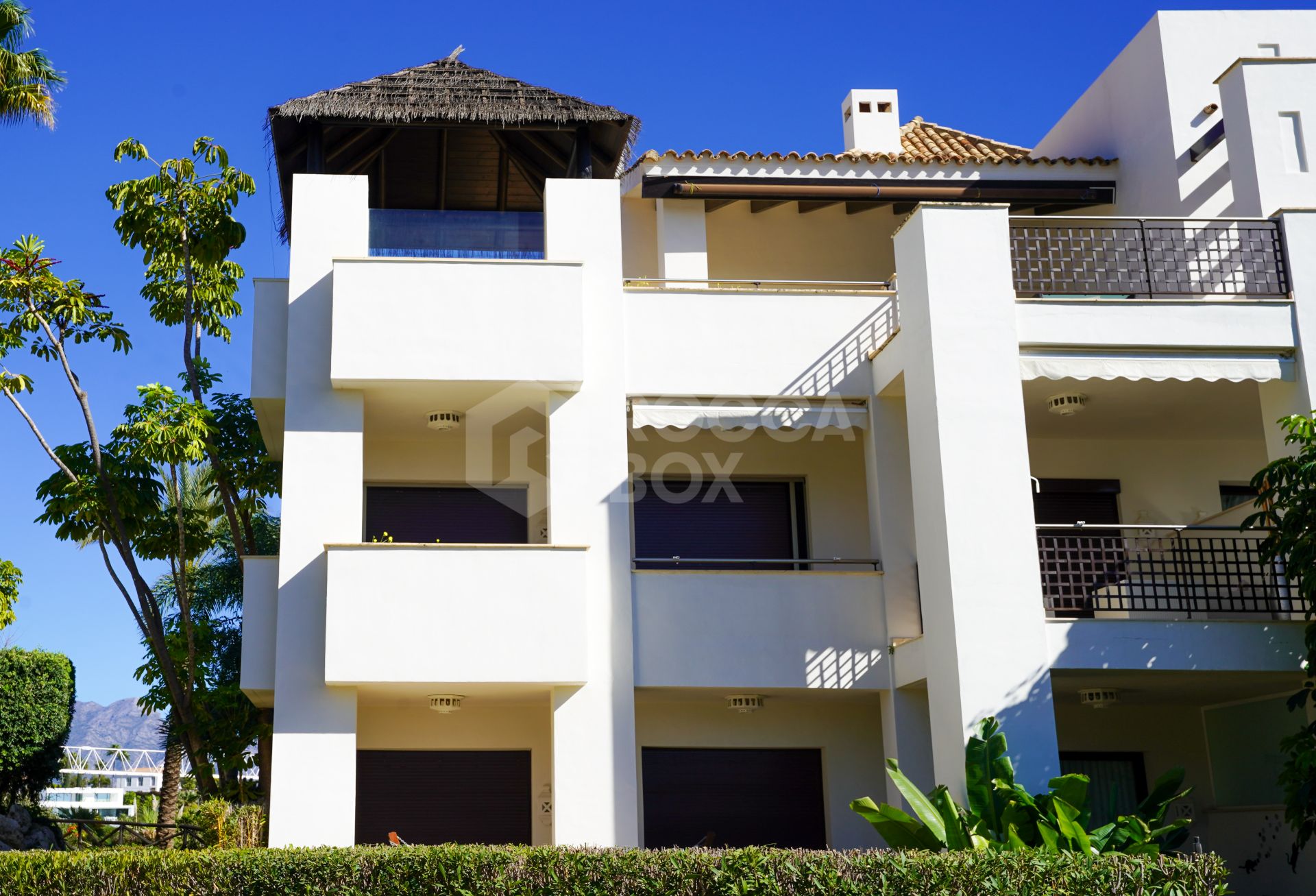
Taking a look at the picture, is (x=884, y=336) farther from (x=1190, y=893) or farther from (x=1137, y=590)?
(x=1190, y=893)

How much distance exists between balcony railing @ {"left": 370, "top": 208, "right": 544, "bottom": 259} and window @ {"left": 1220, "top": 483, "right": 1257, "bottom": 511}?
11896 millimetres

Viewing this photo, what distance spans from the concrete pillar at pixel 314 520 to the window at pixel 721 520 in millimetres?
5085

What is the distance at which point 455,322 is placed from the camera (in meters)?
18.3

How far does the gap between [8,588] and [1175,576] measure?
16575 mm

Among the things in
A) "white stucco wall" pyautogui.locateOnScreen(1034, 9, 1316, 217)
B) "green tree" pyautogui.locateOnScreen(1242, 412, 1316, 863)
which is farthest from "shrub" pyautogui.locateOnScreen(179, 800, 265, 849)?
"white stucco wall" pyautogui.locateOnScreen(1034, 9, 1316, 217)

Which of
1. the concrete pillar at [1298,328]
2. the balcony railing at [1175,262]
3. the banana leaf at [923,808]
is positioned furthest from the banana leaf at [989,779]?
the balcony railing at [1175,262]

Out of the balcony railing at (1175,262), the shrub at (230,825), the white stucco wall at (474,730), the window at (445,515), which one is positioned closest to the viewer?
the shrub at (230,825)

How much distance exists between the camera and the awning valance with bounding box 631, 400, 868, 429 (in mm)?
19000

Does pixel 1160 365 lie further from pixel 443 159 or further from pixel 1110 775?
pixel 443 159

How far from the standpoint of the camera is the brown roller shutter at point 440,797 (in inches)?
791

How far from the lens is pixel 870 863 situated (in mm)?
13305

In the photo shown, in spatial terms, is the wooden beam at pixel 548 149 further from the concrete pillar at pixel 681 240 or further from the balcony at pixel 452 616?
the balcony at pixel 452 616

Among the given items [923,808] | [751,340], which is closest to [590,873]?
[923,808]

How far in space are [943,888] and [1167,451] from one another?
36.1 ft
